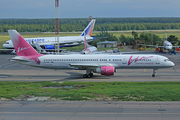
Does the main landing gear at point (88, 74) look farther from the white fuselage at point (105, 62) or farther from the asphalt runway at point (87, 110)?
the asphalt runway at point (87, 110)

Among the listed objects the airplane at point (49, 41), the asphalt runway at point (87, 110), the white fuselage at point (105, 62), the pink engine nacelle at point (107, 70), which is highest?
the airplane at point (49, 41)

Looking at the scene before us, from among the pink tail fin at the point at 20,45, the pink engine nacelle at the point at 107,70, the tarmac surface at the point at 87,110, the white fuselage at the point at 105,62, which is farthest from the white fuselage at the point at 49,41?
the tarmac surface at the point at 87,110

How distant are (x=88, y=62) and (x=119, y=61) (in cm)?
492

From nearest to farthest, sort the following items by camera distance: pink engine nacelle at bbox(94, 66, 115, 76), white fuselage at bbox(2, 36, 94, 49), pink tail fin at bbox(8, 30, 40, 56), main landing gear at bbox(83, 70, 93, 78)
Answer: pink engine nacelle at bbox(94, 66, 115, 76) < main landing gear at bbox(83, 70, 93, 78) < pink tail fin at bbox(8, 30, 40, 56) < white fuselage at bbox(2, 36, 94, 49)

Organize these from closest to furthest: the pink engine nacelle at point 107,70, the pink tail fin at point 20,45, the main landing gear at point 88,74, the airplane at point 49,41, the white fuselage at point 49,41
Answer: the pink engine nacelle at point 107,70 → the main landing gear at point 88,74 → the pink tail fin at point 20,45 → the airplane at point 49,41 → the white fuselage at point 49,41

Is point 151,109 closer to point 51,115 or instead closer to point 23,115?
point 51,115

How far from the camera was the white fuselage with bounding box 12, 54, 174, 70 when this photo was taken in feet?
128

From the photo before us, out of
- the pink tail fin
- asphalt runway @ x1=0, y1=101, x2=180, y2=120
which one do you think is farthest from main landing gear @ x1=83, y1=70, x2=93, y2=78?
asphalt runway @ x1=0, y1=101, x2=180, y2=120

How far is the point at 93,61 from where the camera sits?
3975 centimetres

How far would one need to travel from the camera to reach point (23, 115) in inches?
756

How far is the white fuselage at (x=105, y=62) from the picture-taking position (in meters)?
38.9

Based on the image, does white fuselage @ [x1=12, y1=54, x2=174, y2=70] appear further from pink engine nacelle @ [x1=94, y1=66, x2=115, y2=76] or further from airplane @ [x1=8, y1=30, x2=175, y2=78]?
pink engine nacelle @ [x1=94, y1=66, x2=115, y2=76]

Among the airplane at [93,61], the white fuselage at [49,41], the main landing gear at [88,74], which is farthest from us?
the white fuselage at [49,41]

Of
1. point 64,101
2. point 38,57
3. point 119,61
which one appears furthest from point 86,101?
point 38,57
